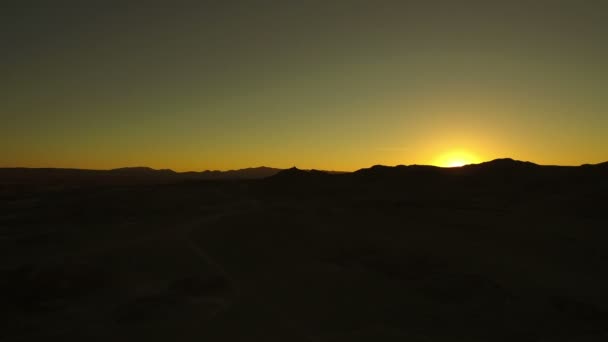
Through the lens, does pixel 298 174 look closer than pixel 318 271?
No

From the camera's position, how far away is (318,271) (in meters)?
11.2

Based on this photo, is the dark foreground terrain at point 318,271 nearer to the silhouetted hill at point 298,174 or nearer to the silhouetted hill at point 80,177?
the silhouetted hill at point 298,174

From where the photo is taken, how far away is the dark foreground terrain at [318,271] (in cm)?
810

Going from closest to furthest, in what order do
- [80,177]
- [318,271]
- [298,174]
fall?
[318,271] < [298,174] < [80,177]

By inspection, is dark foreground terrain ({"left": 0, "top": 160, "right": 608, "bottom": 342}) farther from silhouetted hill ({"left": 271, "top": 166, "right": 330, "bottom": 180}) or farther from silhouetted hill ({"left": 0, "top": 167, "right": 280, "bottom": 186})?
silhouetted hill ({"left": 0, "top": 167, "right": 280, "bottom": 186})

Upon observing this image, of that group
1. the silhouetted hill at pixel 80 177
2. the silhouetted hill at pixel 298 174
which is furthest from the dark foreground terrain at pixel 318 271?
the silhouetted hill at pixel 80 177

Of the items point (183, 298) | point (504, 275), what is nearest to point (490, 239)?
point (504, 275)

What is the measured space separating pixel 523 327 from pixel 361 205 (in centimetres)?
1360

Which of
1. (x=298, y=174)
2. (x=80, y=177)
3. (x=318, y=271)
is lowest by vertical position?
(x=318, y=271)

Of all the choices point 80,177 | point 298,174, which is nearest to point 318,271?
point 298,174

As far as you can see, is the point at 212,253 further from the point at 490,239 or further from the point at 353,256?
the point at 490,239

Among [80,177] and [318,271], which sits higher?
[80,177]

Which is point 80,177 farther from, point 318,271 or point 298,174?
point 318,271

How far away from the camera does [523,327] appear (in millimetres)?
7898
